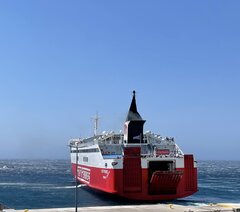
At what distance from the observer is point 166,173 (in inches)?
1775

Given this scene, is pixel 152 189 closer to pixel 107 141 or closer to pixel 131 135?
pixel 131 135

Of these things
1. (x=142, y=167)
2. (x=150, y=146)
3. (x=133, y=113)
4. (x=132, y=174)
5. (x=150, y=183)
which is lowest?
(x=150, y=183)

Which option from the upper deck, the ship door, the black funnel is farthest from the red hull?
the black funnel

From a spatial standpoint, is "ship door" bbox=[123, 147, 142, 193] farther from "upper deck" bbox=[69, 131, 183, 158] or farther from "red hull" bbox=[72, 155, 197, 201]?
"upper deck" bbox=[69, 131, 183, 158]

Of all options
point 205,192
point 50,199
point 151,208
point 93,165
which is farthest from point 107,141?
point 151,208

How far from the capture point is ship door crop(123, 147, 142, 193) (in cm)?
4501

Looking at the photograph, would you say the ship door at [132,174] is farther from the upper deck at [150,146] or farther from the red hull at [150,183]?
the upper deck at [150,146]

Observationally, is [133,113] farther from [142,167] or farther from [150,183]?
[150,183]

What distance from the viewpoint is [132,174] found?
149 feet

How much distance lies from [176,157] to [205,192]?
19.6m

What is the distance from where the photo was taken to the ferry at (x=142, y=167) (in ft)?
148

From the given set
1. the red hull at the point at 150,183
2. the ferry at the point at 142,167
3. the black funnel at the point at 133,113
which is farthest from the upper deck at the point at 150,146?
the red hull at the point at 150,183

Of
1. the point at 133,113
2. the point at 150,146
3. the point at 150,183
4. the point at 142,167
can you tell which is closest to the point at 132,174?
the point at 142,167

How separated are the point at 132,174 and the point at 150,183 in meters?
2.38
